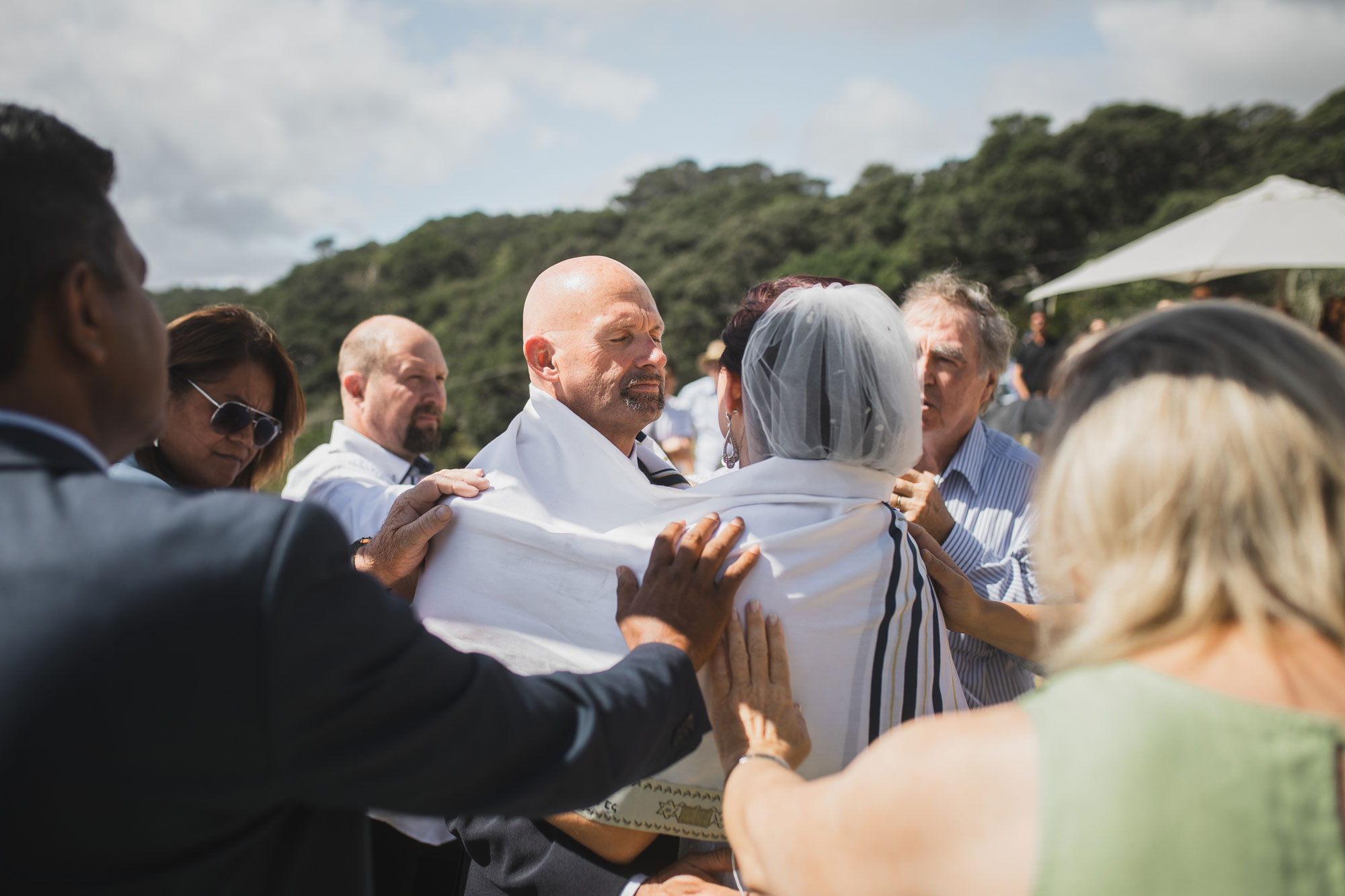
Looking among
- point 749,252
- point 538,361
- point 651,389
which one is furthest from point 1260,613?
point 749,252

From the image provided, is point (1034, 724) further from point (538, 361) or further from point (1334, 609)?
point (538, 361)

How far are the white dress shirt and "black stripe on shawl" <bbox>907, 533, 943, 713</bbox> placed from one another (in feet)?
7.74

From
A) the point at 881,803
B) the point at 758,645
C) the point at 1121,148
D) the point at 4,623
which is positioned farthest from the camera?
the point at 1121,148

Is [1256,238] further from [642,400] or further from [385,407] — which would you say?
[385,407]

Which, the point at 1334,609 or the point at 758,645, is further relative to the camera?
the point at 758,645

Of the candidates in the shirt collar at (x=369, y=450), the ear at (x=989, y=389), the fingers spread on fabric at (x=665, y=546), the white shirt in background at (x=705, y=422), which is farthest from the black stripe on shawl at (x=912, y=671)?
the white shirt in background at (x=705, y=422)

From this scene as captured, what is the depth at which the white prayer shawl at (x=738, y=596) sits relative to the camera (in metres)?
1.86

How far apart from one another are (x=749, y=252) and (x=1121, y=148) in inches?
778

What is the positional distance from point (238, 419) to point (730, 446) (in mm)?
1764

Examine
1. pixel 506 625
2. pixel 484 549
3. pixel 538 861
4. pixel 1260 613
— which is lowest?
pixel 538 861

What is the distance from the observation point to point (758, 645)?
1809 millimetres

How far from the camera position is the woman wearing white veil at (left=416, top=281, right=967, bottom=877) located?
1.86m

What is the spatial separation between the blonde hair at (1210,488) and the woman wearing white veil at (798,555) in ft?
2.17

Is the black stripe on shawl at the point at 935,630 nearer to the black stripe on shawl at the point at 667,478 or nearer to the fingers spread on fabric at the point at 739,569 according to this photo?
the fingers spread on fabric at the point at 739,569
